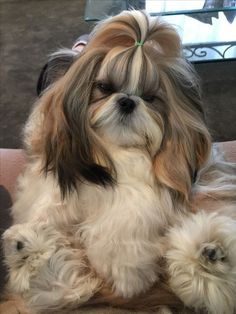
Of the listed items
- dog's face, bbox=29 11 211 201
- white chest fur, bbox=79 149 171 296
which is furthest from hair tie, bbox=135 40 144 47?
white chest fur, bbox=79 149 171 296

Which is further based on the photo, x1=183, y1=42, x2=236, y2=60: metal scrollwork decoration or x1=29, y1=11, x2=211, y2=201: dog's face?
x1=183, y1=42, x2=236, y2=60: metal scrollwork decoration

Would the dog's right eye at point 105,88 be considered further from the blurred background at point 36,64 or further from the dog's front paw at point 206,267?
the blurred background at point 36,64

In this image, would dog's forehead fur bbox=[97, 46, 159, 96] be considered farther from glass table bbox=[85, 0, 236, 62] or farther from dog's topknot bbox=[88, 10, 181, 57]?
glass table bbox=[85, 0, 236, 62]

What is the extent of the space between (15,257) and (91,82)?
0.44 m

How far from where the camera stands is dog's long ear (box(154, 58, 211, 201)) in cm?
107

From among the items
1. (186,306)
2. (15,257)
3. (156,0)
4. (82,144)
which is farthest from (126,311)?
(156,0)

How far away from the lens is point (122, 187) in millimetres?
1142

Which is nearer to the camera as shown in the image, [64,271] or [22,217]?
[64,271]

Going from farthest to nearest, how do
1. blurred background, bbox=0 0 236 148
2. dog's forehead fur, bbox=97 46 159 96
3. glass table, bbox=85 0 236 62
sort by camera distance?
blurred background, bbox=0 0 236 148, glass table, bbox=85 0 236 62, dog's forehead fur, bbox=97 46 159 96

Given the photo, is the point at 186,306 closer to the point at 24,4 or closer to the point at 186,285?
the point at 186,285

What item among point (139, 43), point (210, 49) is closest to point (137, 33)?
point (139, 43)

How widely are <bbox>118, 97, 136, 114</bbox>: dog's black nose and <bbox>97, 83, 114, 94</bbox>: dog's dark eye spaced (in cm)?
4

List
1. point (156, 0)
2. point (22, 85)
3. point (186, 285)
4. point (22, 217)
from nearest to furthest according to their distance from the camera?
point (186, 285) < point (22, 217) < point (156, 0) < point (22, 85)

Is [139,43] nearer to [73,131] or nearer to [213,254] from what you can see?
[73,131]
